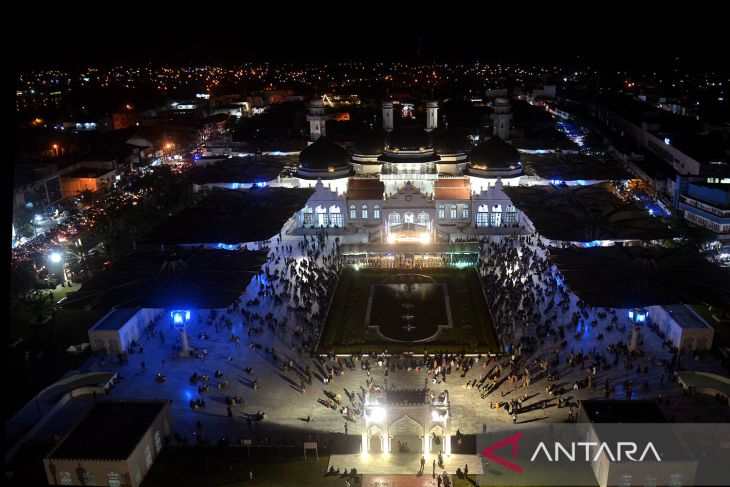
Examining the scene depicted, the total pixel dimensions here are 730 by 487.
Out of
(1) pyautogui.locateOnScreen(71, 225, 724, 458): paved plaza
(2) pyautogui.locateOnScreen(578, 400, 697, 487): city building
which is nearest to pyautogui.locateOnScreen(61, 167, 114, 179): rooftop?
(1) pyautogui.locateOnScreen(71, 225, 724, 458): paved plaza

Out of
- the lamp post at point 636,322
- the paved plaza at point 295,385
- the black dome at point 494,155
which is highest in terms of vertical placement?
the black dome at point 494,155

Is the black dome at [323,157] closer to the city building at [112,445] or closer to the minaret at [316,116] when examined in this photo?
the minaret at [316,116]

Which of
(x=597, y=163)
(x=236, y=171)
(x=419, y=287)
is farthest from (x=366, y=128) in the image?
(x=419, y=287)

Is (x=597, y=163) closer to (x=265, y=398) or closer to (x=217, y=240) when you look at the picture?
(x=217, y=240)

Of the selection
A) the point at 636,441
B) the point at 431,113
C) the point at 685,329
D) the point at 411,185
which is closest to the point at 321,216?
the point at 411,185

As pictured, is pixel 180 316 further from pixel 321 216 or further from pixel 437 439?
pixel 321 216

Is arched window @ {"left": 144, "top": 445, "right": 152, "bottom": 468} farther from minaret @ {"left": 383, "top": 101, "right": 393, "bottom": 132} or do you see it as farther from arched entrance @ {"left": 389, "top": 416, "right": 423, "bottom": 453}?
minaret @ {"left": 383, "top": 101, "right": 393, "bottom": 132}

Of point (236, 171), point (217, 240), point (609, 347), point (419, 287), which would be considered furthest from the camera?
point (236, 171)

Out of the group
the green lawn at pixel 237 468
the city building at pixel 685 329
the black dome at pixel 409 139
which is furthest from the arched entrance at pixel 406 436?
the black dome at pixel 409 139
